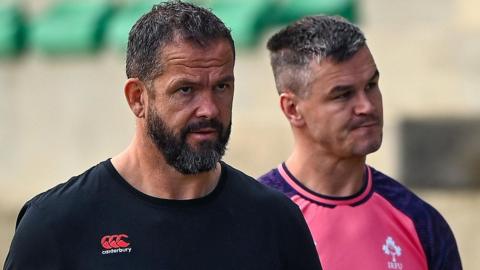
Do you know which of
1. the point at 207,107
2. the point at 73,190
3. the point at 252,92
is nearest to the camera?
the point at 207,107

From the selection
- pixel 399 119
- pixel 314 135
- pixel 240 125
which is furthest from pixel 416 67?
pixel 314 135

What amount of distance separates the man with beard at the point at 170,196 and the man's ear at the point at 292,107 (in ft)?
4.11

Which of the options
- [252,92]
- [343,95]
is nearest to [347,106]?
[343,95]

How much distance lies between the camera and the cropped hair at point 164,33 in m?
4.53

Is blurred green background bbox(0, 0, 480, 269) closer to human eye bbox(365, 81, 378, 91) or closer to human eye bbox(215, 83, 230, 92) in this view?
human eye bbox(365, 81, 378, 91)

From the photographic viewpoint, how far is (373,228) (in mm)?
5633

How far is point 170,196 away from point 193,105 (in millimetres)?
303

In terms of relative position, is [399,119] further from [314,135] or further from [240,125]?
[314,135]

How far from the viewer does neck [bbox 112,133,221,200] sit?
4.58m

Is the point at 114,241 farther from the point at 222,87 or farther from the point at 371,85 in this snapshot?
the point at 371,85

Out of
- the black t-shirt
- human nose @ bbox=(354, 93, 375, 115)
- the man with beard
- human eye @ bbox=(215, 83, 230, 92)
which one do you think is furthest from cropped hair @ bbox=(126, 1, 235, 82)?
human nose @ bbox=(354, 93, 375, 115)

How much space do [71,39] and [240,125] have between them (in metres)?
1.61

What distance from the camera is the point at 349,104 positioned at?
569 centimetres

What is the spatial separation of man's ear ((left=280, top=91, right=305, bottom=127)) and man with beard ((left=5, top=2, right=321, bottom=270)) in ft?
4.11
